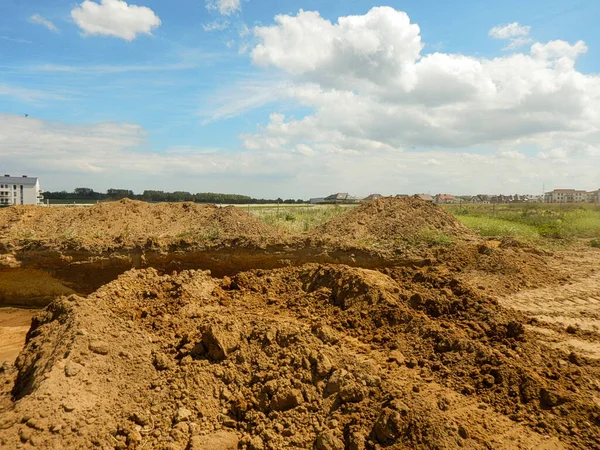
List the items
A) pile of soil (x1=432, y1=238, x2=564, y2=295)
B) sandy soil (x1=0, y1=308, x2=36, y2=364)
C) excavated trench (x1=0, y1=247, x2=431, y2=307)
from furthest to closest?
excavated trench (x1=0, y1=247, x2=431, y2=307) < pile of soil (x1=432, y1=238, x2=564, y2=295) < sandy soil (x1=0, y1=308, x2=36, y2=364)

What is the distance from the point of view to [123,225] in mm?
13125

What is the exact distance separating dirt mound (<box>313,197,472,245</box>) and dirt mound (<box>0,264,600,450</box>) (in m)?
4.62

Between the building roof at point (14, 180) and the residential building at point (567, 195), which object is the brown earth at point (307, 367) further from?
the residential building at point (567, 195)

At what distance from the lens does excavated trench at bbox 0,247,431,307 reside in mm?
9547

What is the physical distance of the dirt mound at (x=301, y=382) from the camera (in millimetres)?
3885

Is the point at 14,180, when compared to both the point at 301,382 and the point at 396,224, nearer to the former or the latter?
the point at 396,224

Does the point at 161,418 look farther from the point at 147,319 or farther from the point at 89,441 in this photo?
the point at 147,319

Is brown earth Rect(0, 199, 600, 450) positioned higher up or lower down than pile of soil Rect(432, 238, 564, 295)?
lower down

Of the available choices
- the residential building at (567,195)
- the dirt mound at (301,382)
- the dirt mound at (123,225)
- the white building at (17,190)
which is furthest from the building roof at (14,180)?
the residential building at (567,195)

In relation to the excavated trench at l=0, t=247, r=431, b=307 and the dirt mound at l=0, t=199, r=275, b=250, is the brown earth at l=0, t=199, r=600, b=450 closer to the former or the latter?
the excavated trench at l=0, t=247, r=431, b=307

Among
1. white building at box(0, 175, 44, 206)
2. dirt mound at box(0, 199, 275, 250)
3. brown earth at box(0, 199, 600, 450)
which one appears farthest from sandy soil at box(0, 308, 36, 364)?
white building at box(0, 175, 44, 206)

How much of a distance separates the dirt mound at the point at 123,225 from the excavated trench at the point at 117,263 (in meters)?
0.31

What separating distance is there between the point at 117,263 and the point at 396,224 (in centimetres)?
819

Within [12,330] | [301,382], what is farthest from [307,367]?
[12,330]
